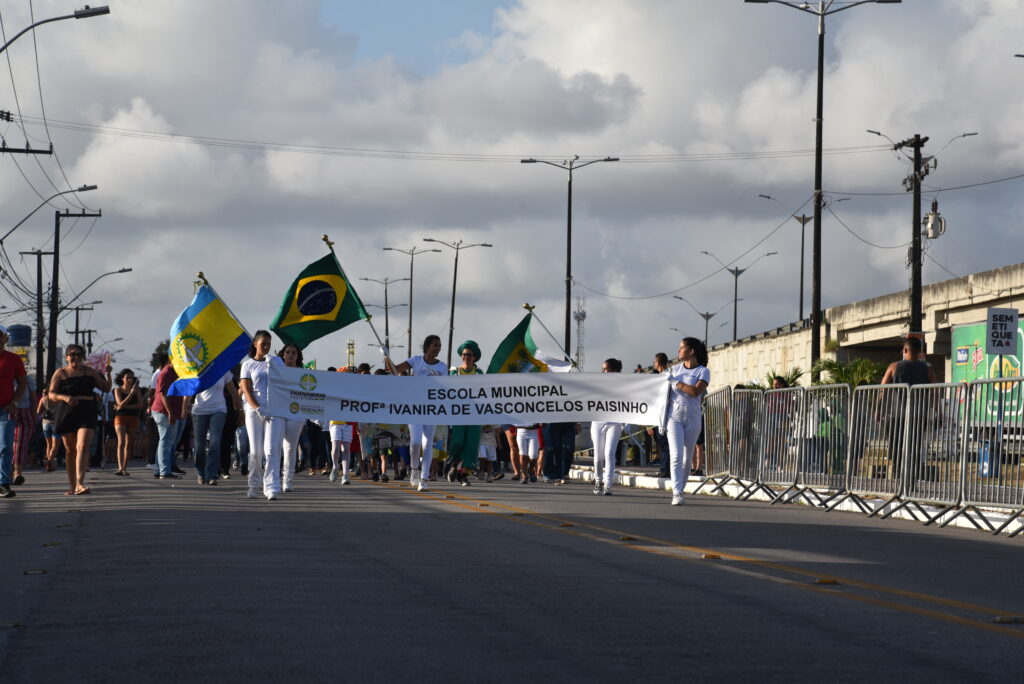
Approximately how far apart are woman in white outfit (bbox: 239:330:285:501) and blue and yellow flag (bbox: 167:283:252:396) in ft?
9.02

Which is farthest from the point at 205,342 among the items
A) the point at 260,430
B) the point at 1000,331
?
the point at 1000,331

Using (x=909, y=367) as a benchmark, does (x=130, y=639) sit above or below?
below

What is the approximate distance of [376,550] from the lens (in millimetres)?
10742

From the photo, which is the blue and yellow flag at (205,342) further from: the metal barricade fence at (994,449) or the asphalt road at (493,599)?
the metal barricade fence at (994,449)

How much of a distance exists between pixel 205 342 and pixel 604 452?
219 inches

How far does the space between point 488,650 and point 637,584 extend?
8.23 feet

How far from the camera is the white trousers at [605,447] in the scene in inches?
812

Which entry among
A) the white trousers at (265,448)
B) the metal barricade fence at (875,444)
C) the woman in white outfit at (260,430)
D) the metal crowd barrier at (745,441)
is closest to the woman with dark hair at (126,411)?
the woman in white outfit at (260,430)

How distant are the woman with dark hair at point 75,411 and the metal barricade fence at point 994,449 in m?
9.56

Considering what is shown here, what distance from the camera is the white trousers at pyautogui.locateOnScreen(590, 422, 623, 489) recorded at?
812 inches

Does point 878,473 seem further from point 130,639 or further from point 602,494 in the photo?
point 130,639

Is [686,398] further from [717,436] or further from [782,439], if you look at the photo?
[717,436]

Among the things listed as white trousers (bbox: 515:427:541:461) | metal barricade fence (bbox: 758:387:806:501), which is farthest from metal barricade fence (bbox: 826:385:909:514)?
white trousers (bbox: 515:427:541:461)

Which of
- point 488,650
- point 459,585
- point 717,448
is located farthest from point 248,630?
point 717,448
